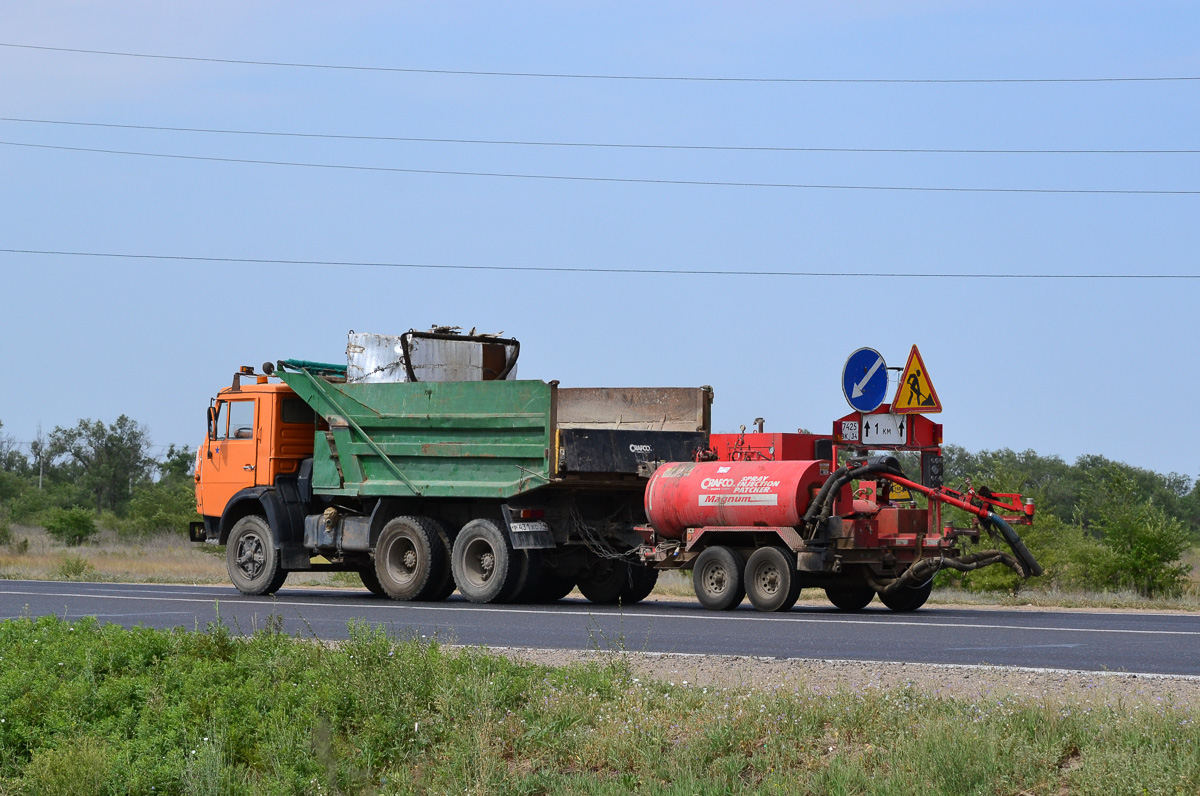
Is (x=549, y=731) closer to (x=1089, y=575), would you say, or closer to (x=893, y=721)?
(x=893, y=721)

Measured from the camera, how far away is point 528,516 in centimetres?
1883

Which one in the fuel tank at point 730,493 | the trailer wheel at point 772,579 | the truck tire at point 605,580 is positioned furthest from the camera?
the truck tire at point 605,580

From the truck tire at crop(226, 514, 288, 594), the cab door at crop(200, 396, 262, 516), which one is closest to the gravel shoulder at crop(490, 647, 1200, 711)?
the truck tire at crop(226, 514, 288, 594)

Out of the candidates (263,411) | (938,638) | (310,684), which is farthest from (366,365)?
(310,684)

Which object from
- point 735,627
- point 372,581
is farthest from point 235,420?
point 735,627

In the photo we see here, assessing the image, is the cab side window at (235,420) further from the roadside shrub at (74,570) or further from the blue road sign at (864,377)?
the blue road sign at (864,377)

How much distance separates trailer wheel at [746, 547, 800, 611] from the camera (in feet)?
55.6

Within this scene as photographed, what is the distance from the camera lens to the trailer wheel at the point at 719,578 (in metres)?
17.4

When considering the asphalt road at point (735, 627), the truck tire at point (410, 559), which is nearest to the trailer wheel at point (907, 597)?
the asphalt road at point (735, 627)

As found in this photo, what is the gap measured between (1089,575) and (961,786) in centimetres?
1789

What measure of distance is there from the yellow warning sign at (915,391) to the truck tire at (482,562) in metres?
5.28

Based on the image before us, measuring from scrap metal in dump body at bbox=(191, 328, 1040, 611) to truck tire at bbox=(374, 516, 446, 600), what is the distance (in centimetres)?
3

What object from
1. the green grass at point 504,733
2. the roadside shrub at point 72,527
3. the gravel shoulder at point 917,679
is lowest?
the green grass at point 504,733

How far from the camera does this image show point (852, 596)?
17984 millimetres
